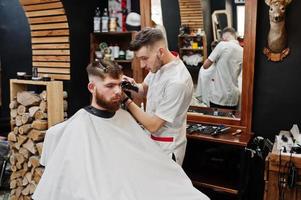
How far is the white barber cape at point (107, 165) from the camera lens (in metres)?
1.60

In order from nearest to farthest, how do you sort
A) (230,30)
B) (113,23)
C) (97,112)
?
1. (97,112)
2. (230,30)
3. (113,23)

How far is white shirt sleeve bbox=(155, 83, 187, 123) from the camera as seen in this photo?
76.1 inches

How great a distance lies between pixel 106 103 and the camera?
5.97 feet

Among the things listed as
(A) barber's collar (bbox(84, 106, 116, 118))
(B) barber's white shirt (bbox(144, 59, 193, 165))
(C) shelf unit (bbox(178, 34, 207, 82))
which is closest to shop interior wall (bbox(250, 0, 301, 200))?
(C) shelf unit (bbox(178, 34, 207, 82))

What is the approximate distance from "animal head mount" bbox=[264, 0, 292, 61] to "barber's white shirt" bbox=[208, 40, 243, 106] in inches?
8.7

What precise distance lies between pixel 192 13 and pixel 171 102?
1.09 m

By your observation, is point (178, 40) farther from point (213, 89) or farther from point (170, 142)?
point (170, 142)

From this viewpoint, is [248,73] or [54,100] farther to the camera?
[54,100]

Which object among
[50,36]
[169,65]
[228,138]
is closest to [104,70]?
[169,65]

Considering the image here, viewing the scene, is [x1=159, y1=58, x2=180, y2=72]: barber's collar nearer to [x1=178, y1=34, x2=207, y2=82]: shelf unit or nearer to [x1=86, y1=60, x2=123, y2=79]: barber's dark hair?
[x1=86, y1=60, x2=123, y2=79]: barber's dark hair

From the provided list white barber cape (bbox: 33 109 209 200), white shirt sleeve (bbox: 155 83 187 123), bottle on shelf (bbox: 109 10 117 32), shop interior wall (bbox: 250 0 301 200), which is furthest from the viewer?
bottle on shelf (bbox: 109 10 117 32)

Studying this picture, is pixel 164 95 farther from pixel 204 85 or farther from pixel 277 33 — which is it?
pixel 277 33

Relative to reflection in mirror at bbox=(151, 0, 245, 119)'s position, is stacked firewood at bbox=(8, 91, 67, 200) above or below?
below

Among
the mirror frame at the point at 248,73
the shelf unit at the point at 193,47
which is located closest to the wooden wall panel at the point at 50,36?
the shelf unit at the point at 193,47
